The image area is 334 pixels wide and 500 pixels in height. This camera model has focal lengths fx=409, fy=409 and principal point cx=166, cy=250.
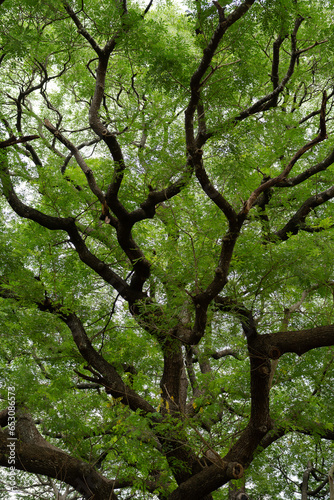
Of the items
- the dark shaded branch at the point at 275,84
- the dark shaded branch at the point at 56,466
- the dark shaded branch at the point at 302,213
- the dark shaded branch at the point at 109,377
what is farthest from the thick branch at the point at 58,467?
the dark shaded branch at the point at 275,84

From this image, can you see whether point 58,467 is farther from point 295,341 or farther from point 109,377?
point 295,341

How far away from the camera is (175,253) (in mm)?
5039

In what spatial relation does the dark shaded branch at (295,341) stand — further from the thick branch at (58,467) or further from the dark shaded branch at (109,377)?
the thick branch at (58,467)

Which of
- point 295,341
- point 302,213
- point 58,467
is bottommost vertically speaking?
point 58,467

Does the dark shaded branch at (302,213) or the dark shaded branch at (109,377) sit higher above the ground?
the dark shaded branch at (302,213)

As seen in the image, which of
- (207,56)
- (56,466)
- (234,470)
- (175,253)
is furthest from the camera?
(56,466)

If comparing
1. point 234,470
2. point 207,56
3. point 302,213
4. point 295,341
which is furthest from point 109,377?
point 207,56

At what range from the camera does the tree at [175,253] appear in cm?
474

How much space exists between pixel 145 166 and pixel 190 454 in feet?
12.4

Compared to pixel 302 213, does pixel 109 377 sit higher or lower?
lower

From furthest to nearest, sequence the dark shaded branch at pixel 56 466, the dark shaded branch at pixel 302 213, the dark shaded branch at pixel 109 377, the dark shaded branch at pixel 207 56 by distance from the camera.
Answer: the dark shaded branch at pixel 109 377 → the dark shaded branch at pixel 302 213 → the dark shaded branch at pixel 56 466 → the dark shaded branch at pixel 207 56

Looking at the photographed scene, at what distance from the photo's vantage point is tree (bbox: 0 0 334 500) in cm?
474

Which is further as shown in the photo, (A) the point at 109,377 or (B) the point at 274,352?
(A) the point at 109,377

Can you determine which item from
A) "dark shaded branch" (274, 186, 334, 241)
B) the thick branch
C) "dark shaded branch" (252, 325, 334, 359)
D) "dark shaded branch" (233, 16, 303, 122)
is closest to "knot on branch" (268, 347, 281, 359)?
"dark shaded branch" (252, 325, 334, 359)
